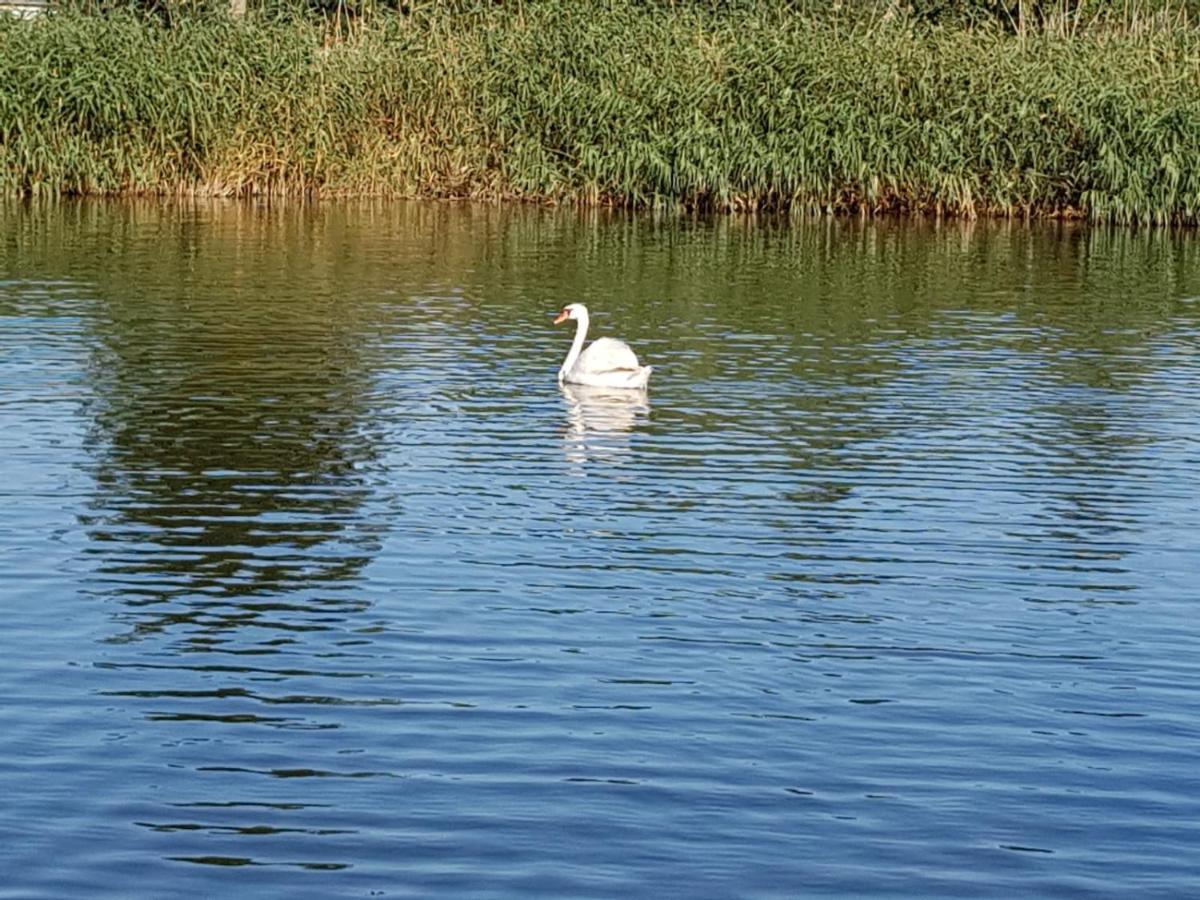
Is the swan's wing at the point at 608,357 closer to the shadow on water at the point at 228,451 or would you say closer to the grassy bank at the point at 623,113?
the shadow on water at the point at 228,451

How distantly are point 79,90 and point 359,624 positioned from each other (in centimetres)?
2444

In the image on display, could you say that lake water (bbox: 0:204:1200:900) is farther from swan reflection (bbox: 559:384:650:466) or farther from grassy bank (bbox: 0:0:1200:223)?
grassy bank (bbox: 0:0:1200:223)

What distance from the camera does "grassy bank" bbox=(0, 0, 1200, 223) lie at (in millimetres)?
32062

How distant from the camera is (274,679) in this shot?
8406mm

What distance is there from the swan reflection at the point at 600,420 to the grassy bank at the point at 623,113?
16589 mm

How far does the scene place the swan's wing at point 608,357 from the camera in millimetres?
15984

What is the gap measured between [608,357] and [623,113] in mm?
17468

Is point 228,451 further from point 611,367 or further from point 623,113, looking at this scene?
point 623,113

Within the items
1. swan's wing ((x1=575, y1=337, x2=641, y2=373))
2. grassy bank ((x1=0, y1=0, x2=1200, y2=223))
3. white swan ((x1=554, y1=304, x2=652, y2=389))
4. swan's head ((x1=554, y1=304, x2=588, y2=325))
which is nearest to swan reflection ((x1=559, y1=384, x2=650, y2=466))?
white swan ((x1=554, y1=304, x2=652, y2=389))

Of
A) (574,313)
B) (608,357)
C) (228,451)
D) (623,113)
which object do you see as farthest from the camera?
(623,113)

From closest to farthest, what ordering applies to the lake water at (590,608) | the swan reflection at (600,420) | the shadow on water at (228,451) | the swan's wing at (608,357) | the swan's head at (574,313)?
1. the lake water at (590,608)
2. the shadow on water at (228,451)
3. the swan reflection at (600,420)
4. the swan's wing at (608,357)
5. the swan's head at (574,313)

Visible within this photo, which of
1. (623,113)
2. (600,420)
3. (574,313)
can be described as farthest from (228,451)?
(623,113)

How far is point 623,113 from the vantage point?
1293 inches

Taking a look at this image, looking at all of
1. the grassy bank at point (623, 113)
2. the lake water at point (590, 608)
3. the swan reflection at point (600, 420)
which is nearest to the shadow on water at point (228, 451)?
the lake water at point (590, 608)
